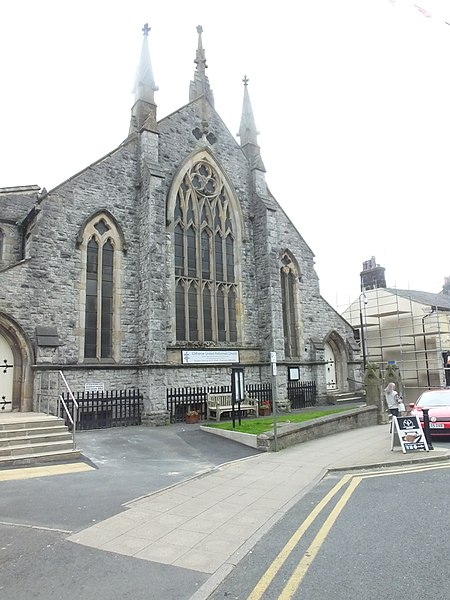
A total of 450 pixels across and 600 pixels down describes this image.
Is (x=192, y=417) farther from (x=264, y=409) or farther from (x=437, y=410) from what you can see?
(x=437, y=410)

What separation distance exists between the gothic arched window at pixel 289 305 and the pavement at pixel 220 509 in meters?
11.2

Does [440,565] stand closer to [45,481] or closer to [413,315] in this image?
[45,481]

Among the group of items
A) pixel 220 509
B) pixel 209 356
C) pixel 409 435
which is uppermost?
pixel 209 356

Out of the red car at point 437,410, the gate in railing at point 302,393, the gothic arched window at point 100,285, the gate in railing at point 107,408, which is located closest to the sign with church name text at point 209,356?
the gate in railing at point 107,408

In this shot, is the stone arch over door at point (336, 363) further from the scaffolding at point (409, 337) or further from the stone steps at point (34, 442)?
the stone steps at point (34, 442)

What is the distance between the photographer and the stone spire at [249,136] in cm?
2259

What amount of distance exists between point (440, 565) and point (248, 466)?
5580 mm

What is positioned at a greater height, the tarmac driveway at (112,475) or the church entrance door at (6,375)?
the church entrance door at (6,375)

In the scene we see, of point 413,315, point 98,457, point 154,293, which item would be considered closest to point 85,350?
point 154,293

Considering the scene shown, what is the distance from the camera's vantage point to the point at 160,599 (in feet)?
12.3

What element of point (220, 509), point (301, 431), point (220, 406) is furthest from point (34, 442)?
point (220, 406)

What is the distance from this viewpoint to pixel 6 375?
14.5m

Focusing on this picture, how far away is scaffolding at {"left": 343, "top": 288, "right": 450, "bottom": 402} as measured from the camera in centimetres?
2942

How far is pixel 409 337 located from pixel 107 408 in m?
23.8
